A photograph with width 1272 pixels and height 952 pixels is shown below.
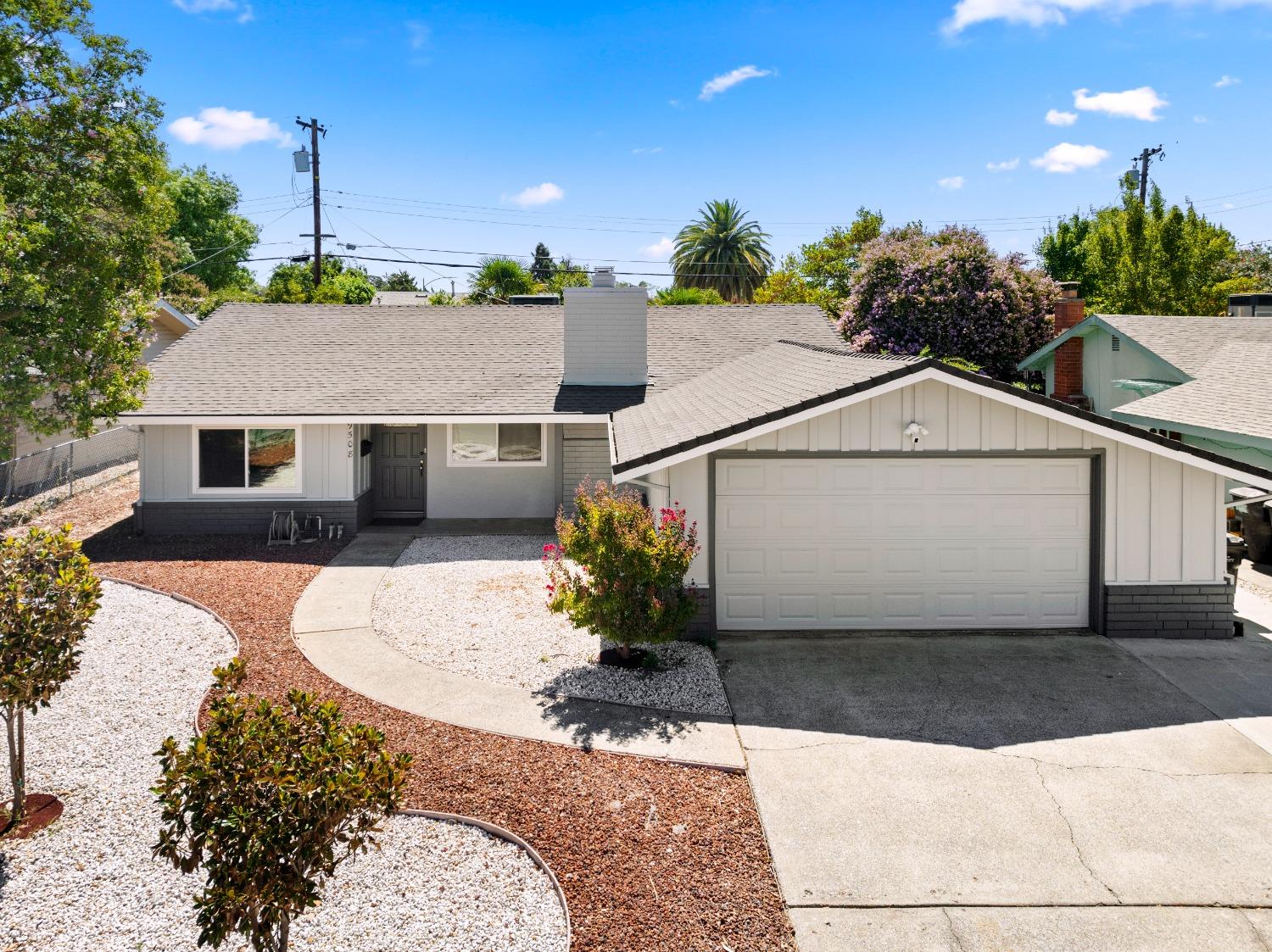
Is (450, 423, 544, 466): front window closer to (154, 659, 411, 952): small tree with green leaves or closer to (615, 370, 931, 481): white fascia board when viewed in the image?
(615, 370, 931, 481): white fascia board

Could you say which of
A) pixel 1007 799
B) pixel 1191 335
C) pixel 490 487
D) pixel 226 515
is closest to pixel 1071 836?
pixel 1007 799

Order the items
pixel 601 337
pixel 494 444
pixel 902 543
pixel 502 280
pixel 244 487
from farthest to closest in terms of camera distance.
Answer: pixel 502 280 < pixel 601 337 < pixel 494 444 < pixel 244 487 < pixel 902 543

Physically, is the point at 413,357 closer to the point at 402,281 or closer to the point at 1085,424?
the point at 1085,424

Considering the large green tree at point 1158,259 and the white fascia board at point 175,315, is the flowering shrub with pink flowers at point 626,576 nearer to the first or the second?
the white fascia board at point 175,315

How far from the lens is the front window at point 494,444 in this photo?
56.9ft

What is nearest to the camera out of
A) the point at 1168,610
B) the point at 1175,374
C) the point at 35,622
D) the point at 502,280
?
the point at 35,622

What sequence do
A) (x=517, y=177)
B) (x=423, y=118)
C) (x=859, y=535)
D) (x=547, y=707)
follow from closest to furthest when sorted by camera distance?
(x=547, y=707)
(x=859, y=535)
(x=423, y=118)
(x=517, y=177)

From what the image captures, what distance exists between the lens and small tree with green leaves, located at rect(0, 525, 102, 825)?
18.9 feet

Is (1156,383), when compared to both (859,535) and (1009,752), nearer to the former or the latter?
(859,535)

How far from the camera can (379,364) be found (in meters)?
18.2

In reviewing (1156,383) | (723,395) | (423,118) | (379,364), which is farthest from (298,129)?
(1156,383)

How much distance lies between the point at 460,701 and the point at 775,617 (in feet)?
13.4

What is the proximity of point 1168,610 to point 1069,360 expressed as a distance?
13.2 metres

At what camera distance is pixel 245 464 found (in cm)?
1602
